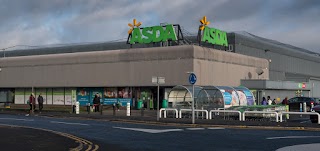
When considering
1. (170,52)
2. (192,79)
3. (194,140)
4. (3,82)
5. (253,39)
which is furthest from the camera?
(253,39)

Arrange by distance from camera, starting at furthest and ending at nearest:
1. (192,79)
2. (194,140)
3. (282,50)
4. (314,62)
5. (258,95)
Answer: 1. (314,62)
2. (282,50)
3. (258,95)
4. (192,79)
5. (194,140)

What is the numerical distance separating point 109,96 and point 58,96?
835 centimetres

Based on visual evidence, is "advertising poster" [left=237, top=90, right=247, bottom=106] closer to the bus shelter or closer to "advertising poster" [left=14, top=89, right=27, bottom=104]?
the bus shelter

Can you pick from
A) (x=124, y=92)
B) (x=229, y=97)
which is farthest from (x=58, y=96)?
(x=229, y=97)

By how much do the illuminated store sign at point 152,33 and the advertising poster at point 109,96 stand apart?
20.6 ft

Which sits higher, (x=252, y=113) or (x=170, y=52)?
(x=170, y=52)

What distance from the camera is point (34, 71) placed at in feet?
181

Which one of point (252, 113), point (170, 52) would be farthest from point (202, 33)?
point (252, 113)

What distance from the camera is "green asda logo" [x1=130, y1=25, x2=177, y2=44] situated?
143ft

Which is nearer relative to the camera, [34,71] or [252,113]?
[252,113]

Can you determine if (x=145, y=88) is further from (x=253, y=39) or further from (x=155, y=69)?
(x=253, y=39)

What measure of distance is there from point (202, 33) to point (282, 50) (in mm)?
35824

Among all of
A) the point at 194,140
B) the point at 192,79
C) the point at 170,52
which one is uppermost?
the point at 170,52

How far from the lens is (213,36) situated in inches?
1821
